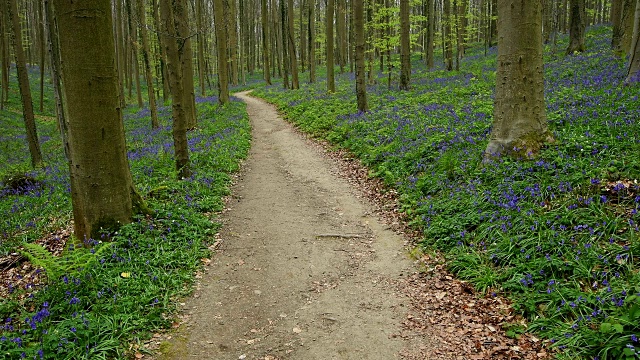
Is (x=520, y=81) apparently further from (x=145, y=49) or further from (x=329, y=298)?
(x=145, y=49)

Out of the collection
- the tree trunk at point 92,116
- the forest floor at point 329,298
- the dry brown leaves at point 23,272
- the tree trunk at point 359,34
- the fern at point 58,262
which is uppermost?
the tree trunk at point 359,34

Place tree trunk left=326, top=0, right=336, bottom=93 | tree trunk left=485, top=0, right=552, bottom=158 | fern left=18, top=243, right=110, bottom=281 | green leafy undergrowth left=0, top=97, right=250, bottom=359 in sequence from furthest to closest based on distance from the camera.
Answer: tree trunk left=326, top=0, right=336, bottom=93, tree trunk left=485, top=0, right=552, bottom=158, fern left=18, top=243, right=110, bottom=281, green leafy undergrowth left=0, top=97, right=250, bottom=359

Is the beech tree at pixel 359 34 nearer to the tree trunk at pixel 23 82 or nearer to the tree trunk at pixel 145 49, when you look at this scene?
the tree trunk at pixel 145 49

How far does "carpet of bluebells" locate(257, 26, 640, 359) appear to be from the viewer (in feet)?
13.2

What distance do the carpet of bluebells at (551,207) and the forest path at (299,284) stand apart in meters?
1.12

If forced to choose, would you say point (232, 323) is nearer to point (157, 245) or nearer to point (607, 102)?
point (157, 245)

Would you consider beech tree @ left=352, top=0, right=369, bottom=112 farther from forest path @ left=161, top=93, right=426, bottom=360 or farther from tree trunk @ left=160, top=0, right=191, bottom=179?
tree trunk @ left=160, top=0, right=191, bottom=179

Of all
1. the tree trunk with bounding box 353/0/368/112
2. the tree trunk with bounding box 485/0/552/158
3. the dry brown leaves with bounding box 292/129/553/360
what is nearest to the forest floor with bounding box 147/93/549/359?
the dry brown leaves with bounding box 292/129/553/360

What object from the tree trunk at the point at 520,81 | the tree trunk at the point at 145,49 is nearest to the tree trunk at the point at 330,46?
the tree trunk at the point at 145,49

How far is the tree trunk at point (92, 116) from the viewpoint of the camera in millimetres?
5551

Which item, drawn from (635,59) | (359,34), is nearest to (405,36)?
(359,34)

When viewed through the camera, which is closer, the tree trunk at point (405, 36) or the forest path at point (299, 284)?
the forest path at point (299, 284)

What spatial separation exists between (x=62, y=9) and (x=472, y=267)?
22.4 ft

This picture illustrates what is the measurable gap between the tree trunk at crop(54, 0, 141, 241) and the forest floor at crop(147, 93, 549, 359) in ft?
6.44
